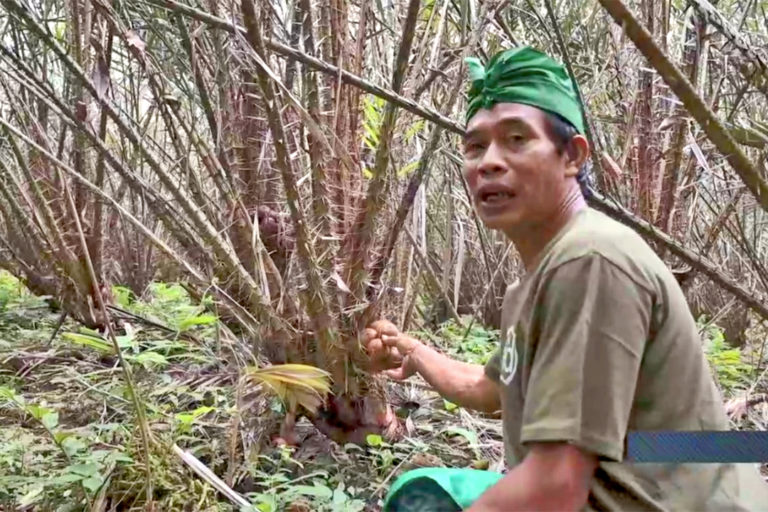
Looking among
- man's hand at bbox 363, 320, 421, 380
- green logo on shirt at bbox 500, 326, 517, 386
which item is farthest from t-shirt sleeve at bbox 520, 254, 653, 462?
man's hand at bbox 363, 320, 421, 380

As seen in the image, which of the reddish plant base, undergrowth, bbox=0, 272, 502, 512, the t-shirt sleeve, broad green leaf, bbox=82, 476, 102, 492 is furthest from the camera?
the reddish plant base

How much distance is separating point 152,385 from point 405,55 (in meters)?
1.38

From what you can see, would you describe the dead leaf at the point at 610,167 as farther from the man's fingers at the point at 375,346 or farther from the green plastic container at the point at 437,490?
the green plastic container at the point at 437,490

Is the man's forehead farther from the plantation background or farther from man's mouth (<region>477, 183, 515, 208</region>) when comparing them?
the plantation background

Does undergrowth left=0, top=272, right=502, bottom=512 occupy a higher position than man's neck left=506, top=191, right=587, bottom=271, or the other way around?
man's neck left=506, top=191, right=587, bottom=271

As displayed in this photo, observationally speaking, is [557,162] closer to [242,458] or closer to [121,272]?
[242,458]

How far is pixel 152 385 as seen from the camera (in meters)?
2.63

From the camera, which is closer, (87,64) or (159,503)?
(159,503)

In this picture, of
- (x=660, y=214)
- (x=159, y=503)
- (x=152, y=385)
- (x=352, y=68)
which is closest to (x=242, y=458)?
(x=159, y=503)

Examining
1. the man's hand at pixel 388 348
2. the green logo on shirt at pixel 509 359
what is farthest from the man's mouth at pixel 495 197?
the man's hand at pixel 388 348

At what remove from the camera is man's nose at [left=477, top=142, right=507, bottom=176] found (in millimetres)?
1298

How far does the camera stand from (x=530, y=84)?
1301 mm

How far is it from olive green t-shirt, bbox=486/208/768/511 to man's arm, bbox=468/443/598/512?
0.08ft

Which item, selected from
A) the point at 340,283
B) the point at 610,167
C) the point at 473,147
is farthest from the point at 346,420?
the point at 473,147
